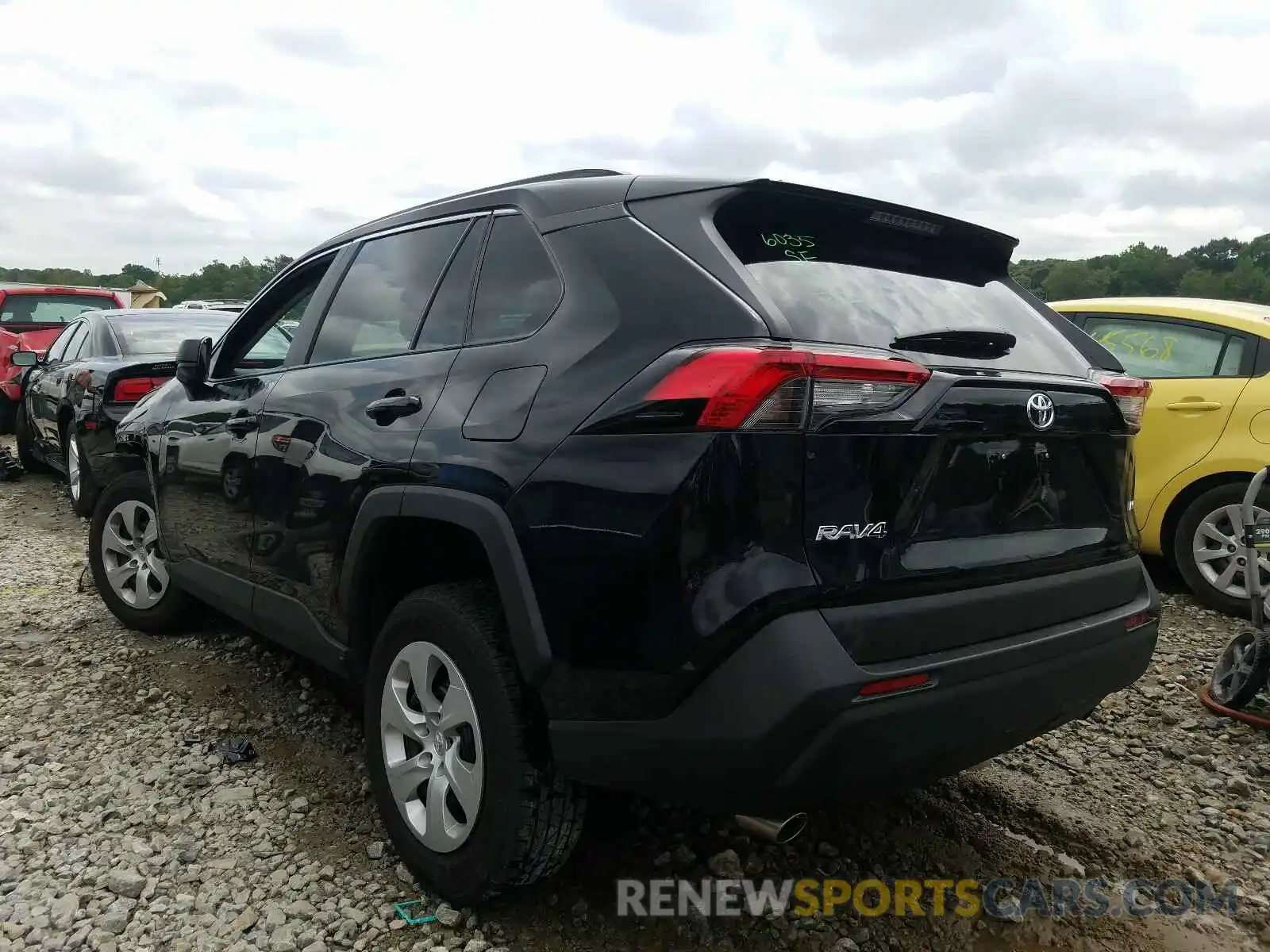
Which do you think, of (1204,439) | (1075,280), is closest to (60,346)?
(1204,439)

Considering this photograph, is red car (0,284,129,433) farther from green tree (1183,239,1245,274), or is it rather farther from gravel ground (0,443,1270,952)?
green tree (1183,239,1245,274)

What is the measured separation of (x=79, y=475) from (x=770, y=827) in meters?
6.63


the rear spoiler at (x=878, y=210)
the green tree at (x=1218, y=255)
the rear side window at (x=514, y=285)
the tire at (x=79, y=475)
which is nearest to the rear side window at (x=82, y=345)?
→ the tire at (x=79, y=475)

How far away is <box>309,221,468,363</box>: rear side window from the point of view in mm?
2795

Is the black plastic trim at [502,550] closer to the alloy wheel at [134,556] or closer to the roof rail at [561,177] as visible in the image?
the roof rail at [561,177]

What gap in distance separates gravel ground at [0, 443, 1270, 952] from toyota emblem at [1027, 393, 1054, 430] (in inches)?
51.2

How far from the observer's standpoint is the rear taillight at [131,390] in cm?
599

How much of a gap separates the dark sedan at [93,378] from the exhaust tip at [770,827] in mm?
4719

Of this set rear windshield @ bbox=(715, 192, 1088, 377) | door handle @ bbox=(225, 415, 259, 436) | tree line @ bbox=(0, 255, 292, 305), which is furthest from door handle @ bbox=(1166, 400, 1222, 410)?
tree line @ bbox=(0, 255, 292, 305)

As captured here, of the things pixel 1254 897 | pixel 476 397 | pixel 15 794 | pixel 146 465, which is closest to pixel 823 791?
pixel 476 397

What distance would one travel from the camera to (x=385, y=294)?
2.98 meters

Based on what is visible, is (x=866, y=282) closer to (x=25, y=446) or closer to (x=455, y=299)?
(x=455, y=299)

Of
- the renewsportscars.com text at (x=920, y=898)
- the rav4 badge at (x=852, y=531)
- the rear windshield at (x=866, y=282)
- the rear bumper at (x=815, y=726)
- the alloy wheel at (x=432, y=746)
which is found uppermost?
the rear windshield at (x=866, y=282)

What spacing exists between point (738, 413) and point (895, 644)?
0.56 metres
